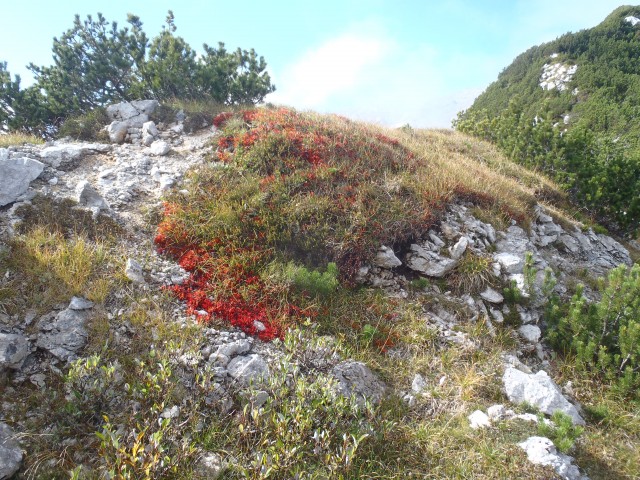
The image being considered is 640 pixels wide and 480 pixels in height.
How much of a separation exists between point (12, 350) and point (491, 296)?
746 cm

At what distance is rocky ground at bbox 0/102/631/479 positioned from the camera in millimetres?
4449

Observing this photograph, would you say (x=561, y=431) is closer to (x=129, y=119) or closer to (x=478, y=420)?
(x=478, y=420)

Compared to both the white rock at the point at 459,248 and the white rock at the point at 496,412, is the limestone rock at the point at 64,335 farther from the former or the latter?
the white rock at the point at 459,248

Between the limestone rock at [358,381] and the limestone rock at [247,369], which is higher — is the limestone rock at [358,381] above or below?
below

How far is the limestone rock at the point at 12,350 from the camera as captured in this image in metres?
4.16

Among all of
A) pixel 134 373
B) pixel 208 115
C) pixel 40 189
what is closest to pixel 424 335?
pixel 134 373

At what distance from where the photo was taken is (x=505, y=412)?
4.69 meters

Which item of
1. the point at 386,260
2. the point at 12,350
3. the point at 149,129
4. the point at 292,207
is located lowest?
the point at 12,350

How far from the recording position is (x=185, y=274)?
621 cm

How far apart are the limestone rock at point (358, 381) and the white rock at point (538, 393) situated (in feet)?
5.92

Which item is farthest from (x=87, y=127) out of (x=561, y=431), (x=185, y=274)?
(x=561, y=431)

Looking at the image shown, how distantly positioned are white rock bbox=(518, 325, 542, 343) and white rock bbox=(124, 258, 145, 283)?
659 centimetres

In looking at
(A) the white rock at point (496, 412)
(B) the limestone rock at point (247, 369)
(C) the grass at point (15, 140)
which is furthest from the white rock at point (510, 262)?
Result: (C) the grass at point (15, 140)

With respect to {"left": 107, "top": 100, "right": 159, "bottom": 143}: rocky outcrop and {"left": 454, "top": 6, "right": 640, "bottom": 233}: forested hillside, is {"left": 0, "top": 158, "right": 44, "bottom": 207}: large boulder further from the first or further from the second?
{"left": 454, "top": 6, "right": 640, "bottom": 233}: forested hillside
